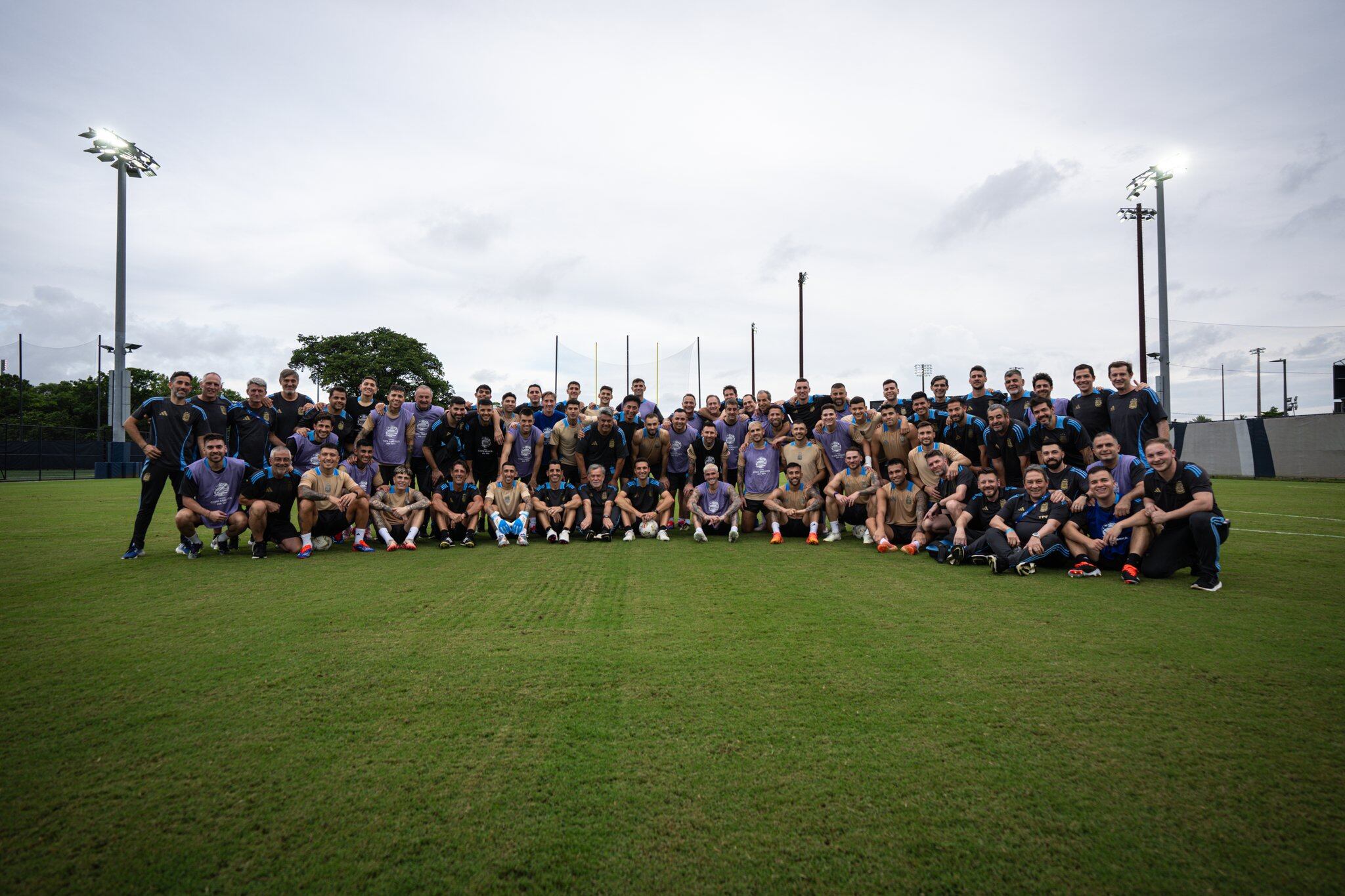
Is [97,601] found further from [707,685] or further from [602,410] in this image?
[602,410]

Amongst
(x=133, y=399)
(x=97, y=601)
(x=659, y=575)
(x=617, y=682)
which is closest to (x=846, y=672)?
(x=617, y=682)

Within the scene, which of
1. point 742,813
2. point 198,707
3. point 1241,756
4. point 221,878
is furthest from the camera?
point 198,707

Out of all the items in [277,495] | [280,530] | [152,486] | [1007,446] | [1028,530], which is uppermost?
[1007,446]

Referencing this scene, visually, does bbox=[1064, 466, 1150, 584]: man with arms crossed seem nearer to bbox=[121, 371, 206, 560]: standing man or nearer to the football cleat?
the football cleat

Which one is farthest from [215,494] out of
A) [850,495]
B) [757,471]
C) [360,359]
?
[360,359]

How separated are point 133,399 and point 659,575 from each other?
58.0 metres

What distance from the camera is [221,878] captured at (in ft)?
5.41

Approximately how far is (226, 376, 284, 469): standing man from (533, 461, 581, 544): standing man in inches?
118

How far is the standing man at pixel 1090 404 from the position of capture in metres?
6.99

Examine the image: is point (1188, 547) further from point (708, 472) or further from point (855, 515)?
point (708, 472)

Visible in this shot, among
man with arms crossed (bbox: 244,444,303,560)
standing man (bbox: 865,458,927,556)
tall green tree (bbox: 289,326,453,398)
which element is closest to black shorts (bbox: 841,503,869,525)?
standing man (bbox: 865,458,927,556)

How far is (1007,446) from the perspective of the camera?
7.09 metres

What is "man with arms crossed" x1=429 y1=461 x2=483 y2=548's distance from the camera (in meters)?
7.57

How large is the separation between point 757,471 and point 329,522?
5.19 metres
